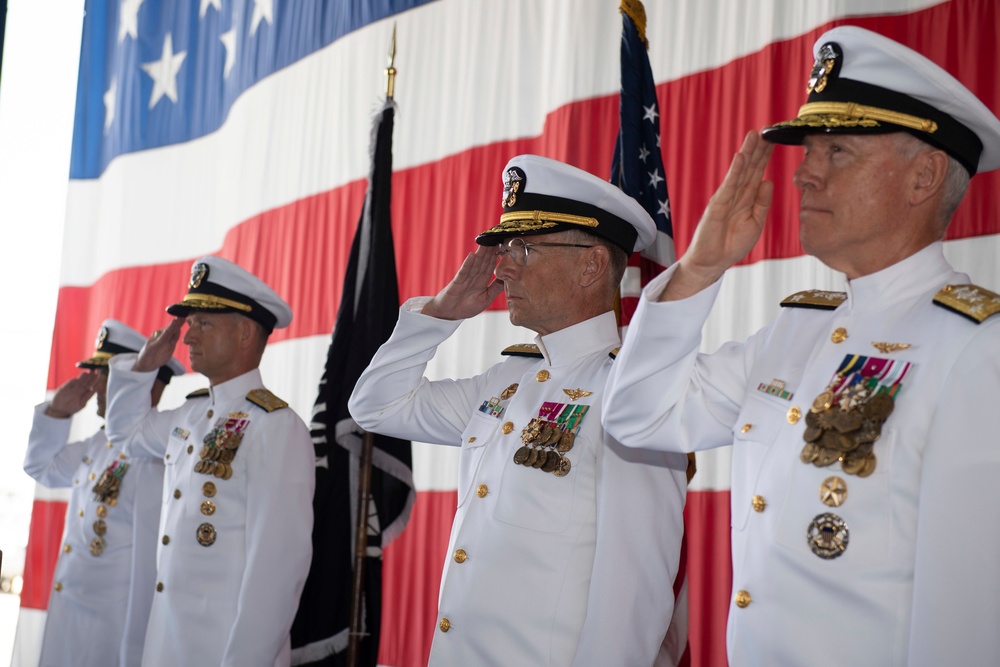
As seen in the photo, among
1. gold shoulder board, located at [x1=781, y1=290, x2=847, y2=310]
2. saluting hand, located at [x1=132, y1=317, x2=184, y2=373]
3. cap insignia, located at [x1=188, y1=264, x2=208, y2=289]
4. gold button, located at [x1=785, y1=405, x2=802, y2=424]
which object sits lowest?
gold button, located at [x1=785, y1=405, x2=802, y2=424]

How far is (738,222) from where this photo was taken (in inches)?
61.1

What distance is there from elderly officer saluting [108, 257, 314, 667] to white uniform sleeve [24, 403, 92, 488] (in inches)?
71.3

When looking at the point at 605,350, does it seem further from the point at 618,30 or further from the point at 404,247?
the point at 404,247

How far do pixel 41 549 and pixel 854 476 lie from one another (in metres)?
5.89

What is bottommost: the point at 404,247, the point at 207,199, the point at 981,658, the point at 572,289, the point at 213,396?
the point at 981,658

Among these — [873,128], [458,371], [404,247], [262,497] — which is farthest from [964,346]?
[404,247]

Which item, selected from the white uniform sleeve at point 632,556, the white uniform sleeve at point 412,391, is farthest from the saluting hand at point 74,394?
the white uniform sleeve at point 632,556

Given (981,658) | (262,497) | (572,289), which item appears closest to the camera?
(981,658)

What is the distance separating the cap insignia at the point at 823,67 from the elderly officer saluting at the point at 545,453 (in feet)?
2.31

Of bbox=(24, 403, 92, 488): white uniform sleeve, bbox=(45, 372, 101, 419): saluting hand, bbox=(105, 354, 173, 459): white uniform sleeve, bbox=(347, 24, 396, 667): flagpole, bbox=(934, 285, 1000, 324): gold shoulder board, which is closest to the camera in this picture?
bbox=(934, 285, 1000, 324): gold shoulder board

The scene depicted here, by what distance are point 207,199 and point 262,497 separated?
339 cm

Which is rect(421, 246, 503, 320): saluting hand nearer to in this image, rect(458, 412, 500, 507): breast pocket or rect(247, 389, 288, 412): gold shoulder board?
rect(458, 412, 500, 507): breast pocket

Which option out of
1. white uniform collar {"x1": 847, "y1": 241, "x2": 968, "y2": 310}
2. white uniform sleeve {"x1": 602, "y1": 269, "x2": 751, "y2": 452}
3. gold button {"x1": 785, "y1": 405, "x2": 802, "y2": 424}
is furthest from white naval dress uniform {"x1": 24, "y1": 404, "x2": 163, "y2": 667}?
white uniform collar {"x1": 847, "y1": 241, "x2": 968, "y2": 310}

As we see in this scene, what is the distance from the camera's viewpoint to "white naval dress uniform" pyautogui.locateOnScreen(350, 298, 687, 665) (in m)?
1.87
